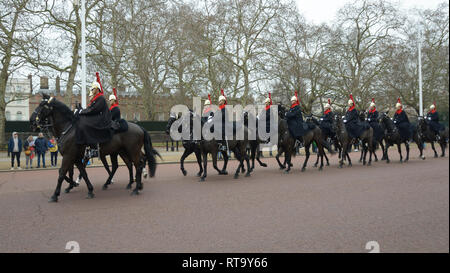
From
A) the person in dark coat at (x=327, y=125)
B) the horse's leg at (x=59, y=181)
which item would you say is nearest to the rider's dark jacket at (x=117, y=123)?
the horse's leg at (x=59, y=181)

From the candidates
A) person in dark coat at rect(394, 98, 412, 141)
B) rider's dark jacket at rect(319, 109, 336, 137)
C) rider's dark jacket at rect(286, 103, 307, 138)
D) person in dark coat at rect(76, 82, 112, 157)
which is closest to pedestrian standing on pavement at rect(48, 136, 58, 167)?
person in dark coat at rect(76, 82, 112, 157)

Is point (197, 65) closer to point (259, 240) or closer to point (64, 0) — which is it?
point (64, 0)

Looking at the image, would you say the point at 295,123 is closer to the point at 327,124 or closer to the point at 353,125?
the point at 327,124

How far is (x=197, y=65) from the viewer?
29875mm

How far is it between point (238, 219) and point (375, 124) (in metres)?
11.4

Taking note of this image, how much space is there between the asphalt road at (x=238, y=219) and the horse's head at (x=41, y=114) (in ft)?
5.36

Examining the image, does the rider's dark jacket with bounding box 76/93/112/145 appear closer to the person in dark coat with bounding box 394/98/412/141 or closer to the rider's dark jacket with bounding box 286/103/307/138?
the rider's dark jacket with bounding box 286/103/307/138

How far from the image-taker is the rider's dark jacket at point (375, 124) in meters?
15.1

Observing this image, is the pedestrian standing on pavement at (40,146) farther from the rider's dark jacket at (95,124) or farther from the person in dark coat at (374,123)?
the person in dark coat at (374,123)

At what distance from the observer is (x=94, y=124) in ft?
26.1

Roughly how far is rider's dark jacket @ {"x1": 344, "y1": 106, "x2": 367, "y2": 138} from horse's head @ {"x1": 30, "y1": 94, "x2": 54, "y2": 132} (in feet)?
36.1

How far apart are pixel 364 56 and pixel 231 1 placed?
11824 mm

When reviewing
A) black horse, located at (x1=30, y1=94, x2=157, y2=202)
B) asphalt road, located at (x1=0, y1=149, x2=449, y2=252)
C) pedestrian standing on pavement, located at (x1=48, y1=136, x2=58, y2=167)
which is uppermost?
black horse, located at (x1=30, y1=94, x2=157, y2=202)

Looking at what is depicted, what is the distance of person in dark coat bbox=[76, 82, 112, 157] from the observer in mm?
7832
